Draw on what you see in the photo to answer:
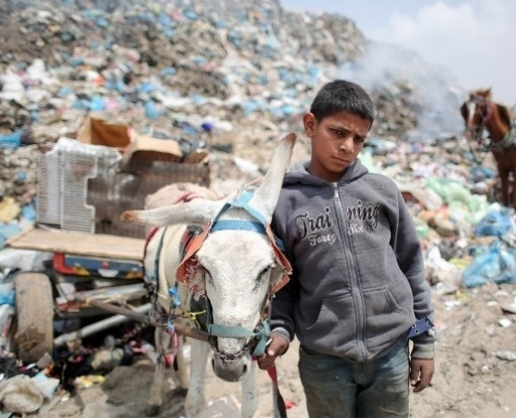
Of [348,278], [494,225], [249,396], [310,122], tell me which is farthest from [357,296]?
[494,225]

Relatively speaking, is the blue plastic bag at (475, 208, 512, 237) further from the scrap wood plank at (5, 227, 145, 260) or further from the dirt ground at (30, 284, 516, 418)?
the scrap wood plank at (5, 227, 145, 260)

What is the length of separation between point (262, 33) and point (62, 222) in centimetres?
1506

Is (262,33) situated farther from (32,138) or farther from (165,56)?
(32,138)

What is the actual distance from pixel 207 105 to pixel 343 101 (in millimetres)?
10029

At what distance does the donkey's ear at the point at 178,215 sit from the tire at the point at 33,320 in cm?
227

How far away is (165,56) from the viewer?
13.2 metres

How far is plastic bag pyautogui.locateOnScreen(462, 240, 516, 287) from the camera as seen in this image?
4.74 metres

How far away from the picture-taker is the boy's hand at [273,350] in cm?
163

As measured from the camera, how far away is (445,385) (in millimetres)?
3408

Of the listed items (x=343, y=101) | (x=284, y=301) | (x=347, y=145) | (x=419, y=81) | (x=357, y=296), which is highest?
(x=419, y=81)

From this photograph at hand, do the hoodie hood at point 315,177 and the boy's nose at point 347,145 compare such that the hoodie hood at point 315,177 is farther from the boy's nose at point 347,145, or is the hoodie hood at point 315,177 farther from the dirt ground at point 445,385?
the dirt ground at point 445,385

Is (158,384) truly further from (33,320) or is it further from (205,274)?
(205,274)

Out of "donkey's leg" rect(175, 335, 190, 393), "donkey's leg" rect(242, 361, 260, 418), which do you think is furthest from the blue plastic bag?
"donkey's leg" rect(242, 361, 260, 418)

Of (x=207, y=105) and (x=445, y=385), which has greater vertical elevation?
(x=207, y=105)
